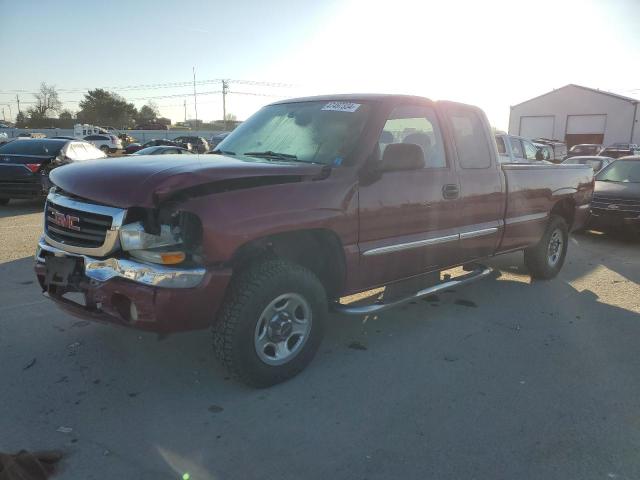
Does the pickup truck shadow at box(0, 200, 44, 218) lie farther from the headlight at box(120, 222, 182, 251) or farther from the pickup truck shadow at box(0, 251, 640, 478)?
the headlight at box(120, 222, 182, 251)

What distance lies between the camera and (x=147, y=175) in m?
2.96

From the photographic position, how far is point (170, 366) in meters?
3.66

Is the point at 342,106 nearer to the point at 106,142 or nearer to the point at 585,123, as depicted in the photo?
the point at 106,142

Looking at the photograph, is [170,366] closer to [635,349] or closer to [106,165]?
[106,165]

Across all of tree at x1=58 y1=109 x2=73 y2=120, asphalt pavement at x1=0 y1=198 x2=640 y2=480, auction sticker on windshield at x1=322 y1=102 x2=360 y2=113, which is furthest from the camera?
tree at x1=58 y1=109 x2=73 y2=120

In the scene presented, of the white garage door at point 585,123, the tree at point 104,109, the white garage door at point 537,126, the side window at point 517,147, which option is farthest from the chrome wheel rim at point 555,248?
the tree at point 104,109

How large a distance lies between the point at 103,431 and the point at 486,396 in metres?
2.40

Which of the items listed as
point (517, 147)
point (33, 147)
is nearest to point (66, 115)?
point (33, 147)

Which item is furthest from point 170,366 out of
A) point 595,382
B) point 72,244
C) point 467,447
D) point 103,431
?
point 595,382

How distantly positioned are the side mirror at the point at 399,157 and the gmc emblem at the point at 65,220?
2118 millimetres

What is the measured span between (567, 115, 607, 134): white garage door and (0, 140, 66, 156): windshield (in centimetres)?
4732

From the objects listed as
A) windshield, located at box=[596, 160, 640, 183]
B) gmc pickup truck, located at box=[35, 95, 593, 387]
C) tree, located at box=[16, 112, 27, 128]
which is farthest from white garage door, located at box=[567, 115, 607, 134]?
tree, located at box=[16, 112, 27, 128]

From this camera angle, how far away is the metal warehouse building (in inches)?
1750

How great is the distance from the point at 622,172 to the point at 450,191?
24.5 feet
